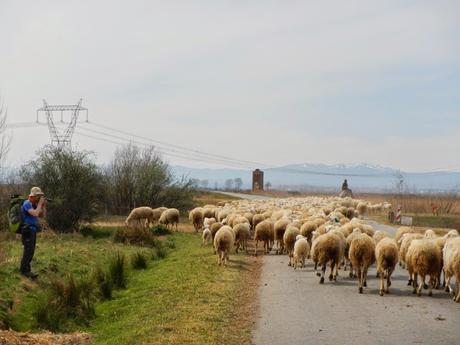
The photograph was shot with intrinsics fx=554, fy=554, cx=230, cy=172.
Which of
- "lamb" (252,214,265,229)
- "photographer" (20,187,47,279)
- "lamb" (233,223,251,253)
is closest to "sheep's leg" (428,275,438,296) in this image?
"lamb" (233,223,251,253)

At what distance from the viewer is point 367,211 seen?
153ft

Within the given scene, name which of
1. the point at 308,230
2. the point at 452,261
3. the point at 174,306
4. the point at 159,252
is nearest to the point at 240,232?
the point at 308,230

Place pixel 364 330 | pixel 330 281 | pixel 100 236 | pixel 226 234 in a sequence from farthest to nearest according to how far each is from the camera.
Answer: pixel 100 236, pixel 226 234, pixel 330 281, pixel 364 330

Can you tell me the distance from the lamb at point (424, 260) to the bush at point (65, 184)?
72.5 ft

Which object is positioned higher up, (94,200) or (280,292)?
(94,200)

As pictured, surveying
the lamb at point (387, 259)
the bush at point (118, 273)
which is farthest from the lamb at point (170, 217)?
the lamb at point (387, 259)

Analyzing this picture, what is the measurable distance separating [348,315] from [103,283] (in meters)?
7.35

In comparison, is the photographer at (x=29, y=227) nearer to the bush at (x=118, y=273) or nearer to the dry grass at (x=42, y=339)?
the bush at (x=118, y=273)

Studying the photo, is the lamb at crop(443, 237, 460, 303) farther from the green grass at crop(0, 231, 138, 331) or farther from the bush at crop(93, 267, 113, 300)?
the green grass at crop(0, 231, 138, 331)

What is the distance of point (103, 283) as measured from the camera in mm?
15328

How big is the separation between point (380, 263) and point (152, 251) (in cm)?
1173

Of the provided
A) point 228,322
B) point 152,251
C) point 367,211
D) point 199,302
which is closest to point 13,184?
point 152,251

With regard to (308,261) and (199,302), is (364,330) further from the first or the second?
(308,261)

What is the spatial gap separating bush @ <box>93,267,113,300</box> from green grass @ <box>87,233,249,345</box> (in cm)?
26
